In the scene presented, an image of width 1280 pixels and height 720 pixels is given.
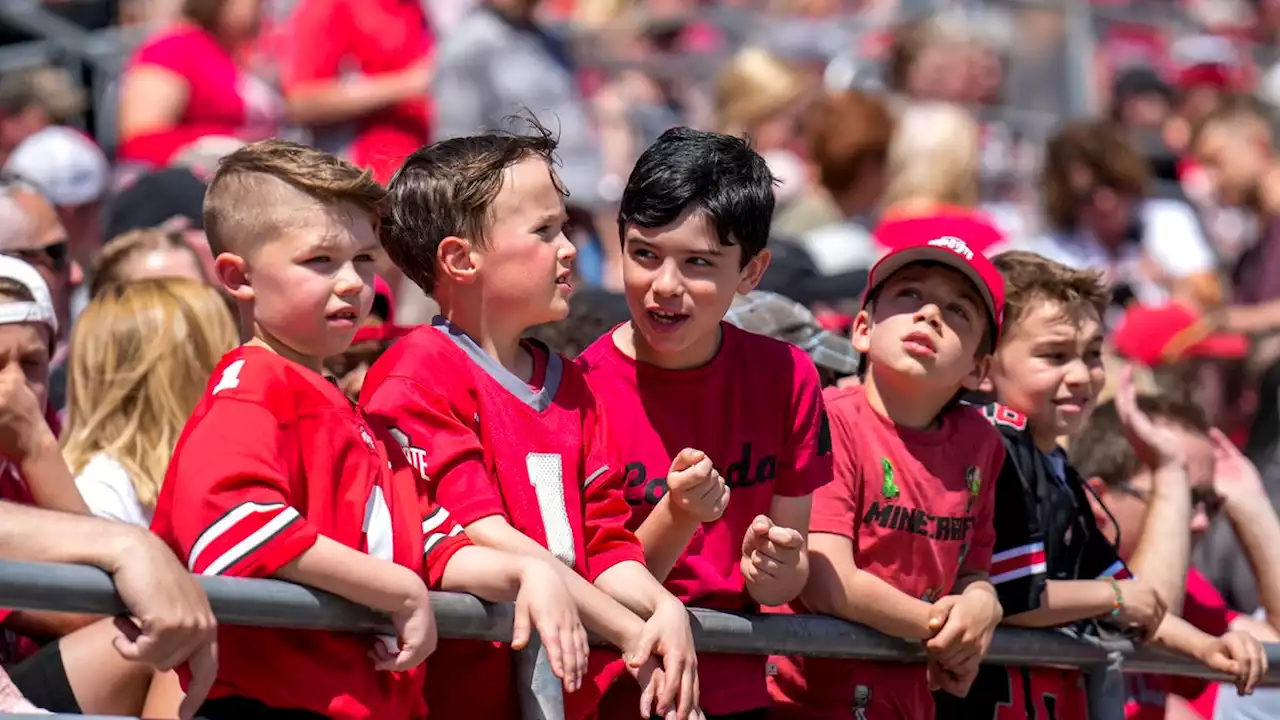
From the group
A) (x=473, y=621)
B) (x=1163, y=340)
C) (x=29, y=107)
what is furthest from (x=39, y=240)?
(x=1163, y=340)

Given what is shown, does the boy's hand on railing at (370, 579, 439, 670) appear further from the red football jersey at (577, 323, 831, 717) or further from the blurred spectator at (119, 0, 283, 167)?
the blurred spectator at (119, 0, 283, 167)

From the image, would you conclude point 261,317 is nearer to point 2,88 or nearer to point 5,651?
point 5,651

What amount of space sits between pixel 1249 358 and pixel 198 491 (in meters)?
5.93

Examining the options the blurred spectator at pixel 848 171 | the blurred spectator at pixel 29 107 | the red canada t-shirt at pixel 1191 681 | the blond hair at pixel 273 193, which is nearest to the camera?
the blond hair at pixel 273 193

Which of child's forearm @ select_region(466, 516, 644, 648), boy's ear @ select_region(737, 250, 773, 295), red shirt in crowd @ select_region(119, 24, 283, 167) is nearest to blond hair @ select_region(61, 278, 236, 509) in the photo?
child's forearm @ select_region(466, 516, 644, 648)

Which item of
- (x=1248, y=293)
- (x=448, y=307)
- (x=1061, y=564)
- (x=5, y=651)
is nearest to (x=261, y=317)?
(x=448, y=307)

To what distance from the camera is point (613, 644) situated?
11.0 feet

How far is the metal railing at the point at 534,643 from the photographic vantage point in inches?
105

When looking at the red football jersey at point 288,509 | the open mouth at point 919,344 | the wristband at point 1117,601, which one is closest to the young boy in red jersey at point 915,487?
the open mouth at point 919,344

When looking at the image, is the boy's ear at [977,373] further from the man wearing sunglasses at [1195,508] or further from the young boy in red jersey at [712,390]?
the man wearing sunglasses at [1195,508]

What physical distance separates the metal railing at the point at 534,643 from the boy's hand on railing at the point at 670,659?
0.48 ft

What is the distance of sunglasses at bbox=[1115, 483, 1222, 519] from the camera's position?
5.42 meters

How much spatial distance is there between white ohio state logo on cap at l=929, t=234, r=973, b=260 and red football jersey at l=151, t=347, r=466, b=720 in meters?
1.36

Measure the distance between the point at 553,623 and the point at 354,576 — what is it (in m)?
0.34
